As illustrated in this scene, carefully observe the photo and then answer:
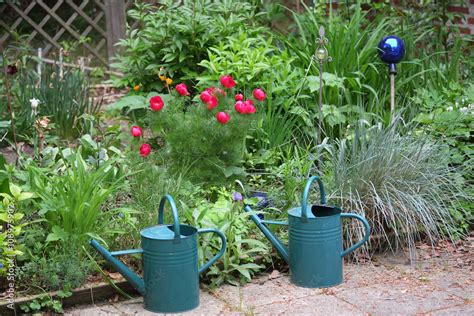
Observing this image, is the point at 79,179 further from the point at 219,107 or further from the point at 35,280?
the point at 219,107

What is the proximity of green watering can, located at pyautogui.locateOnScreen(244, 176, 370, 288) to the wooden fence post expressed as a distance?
572 cm

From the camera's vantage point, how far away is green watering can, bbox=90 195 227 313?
3.51 meters

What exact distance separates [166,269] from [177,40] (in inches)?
104

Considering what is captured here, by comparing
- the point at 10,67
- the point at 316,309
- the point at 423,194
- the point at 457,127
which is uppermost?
the point at 10,67

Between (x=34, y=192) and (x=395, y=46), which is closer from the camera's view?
(x=34, y=192)

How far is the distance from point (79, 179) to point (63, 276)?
49 centimetres

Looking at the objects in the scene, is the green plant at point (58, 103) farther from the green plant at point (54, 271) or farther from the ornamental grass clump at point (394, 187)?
the ornamental grass clump at point (394, 187)

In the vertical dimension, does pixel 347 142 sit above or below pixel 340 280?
above

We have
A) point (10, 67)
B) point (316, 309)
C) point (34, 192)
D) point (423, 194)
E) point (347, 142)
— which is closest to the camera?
point (316, 309)

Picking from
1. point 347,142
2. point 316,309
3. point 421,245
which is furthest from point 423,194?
point 316,309

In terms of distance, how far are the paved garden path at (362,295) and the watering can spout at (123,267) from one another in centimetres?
12

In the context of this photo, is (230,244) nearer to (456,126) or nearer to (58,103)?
(456,126)

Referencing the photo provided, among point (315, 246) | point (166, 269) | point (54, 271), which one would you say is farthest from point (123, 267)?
point (315, 246)

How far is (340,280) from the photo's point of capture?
393 cm
